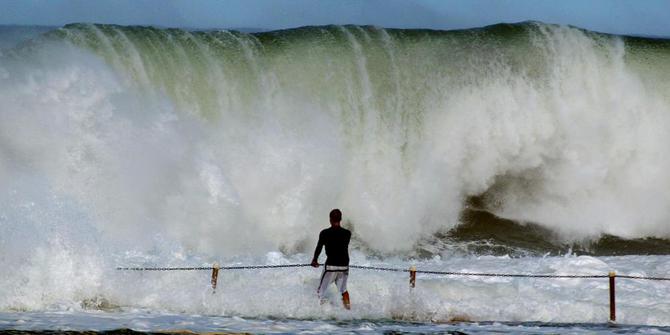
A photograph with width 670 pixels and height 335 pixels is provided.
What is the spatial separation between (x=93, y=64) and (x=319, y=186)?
4229 mm

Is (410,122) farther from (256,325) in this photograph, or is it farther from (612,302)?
(256,325)

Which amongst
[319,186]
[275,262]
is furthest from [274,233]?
[275,262]

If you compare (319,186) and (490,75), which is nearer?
(319,186)

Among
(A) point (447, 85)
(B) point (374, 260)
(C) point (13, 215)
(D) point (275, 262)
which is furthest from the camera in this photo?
(A) point (447, 85)

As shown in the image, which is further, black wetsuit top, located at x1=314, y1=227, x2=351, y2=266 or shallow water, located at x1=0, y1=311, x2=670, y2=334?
black wetsuit top, located at x1=314, y1=227, x2=351, y2=266

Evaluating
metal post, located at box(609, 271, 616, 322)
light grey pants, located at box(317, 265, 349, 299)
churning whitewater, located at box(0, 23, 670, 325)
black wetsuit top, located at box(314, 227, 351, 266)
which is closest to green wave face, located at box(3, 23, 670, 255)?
churning whitewater, located at box(0, 23, 670, 325)

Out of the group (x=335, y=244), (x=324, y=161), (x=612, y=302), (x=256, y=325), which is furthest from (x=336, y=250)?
(x=324, y=161)

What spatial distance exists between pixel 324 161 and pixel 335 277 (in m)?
7.69

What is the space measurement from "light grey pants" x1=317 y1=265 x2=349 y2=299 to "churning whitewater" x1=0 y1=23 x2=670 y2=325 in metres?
0.24

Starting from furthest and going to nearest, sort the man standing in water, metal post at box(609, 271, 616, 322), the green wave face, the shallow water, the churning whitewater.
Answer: the green wave face → the churning whitewater → metal post at box(609, 271, 616, 322) → the man standing in water → the shallow water

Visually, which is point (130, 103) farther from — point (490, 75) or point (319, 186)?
point (490, 75)

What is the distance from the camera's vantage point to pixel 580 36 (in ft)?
75.5

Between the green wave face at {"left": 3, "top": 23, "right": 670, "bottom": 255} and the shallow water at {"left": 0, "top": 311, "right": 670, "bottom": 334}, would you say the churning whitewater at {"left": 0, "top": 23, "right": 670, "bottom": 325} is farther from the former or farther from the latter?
the shallow water at {"left": 0, "top": 311, "right": 670, "bottom": 334}

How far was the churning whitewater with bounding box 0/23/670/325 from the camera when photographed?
1345cm
